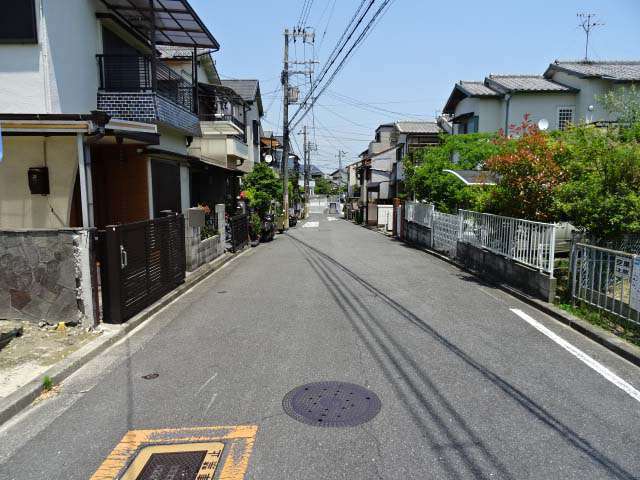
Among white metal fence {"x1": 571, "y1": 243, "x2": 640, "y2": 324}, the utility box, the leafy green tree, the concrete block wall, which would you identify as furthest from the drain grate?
the leafy green tree

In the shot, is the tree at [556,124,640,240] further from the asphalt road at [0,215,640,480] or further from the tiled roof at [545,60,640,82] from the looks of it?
the tiled roof at [545,60,640,82]

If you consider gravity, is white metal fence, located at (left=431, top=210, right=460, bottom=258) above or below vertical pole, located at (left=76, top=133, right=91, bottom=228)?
below

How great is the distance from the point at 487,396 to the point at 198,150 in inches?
723

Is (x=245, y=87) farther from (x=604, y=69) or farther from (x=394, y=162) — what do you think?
(x=604, y=69)

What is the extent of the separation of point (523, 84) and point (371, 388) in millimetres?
23511

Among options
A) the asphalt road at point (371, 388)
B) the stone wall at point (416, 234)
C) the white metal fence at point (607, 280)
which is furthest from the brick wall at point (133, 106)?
the stone wall at point (416, 234)

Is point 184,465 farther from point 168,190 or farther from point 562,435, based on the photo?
point 168,190

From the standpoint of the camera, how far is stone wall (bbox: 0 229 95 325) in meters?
6.45

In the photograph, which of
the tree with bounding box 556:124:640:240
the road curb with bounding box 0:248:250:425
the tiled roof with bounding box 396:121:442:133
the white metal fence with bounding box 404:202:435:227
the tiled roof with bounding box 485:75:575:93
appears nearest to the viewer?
the road curb with bounding box 0:248:250:425

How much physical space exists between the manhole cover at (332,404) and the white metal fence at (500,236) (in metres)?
5.54

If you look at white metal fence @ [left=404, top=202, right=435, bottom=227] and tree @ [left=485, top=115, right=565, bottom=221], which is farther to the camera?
white metal fence @ [left=404, top=202, right=435, bottom=227]

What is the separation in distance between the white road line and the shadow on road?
3.89ft

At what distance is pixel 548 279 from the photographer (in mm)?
8414

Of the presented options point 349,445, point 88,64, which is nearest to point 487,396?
point 349,445
